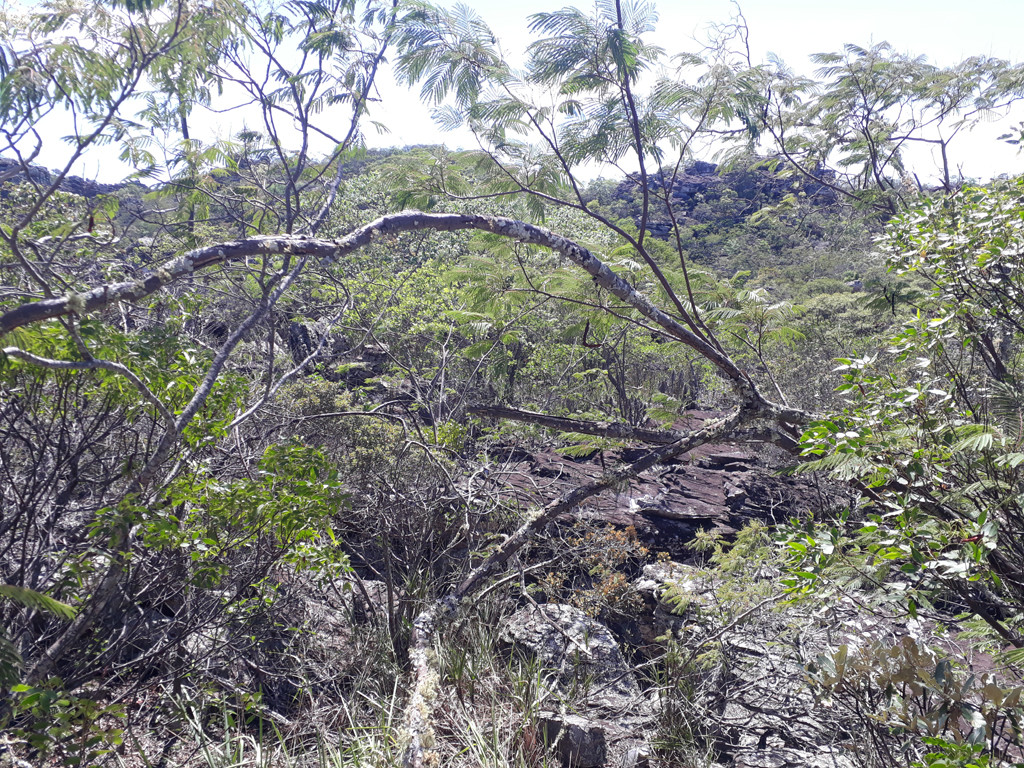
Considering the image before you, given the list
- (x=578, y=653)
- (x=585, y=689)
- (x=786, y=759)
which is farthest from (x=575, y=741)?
(x=786, y=759)

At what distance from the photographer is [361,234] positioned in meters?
2.22

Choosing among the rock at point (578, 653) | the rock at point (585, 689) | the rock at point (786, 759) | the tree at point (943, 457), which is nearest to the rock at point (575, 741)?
the rock at point (585, 689)

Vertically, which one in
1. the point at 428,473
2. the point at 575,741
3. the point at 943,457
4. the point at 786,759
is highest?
the point at 943,457

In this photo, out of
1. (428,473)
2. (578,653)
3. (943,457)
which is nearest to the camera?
(943,457)

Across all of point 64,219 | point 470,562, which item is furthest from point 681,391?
point 64,219

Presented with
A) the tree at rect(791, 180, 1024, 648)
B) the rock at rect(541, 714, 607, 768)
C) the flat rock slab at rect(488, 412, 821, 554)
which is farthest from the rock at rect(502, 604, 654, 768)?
the tree at rect(791, 180, 1024, 648)

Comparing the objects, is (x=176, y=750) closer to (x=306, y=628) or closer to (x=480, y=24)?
(x=306, y=628)

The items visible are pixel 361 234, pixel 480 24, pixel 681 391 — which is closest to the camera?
pixel 361 234

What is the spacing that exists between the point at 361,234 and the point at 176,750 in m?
3.50

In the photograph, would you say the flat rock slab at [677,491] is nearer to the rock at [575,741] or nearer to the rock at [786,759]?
the rock at [575,741]

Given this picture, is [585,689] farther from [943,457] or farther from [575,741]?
[943,457]

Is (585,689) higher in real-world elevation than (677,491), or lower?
lower

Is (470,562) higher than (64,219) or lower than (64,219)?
lower

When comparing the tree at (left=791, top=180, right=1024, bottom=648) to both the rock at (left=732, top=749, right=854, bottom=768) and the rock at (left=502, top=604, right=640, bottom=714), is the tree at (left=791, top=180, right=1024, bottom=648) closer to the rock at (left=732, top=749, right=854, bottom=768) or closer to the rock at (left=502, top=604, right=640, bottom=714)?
the rock at (left=732, top=749, right=854, bottom=768)
